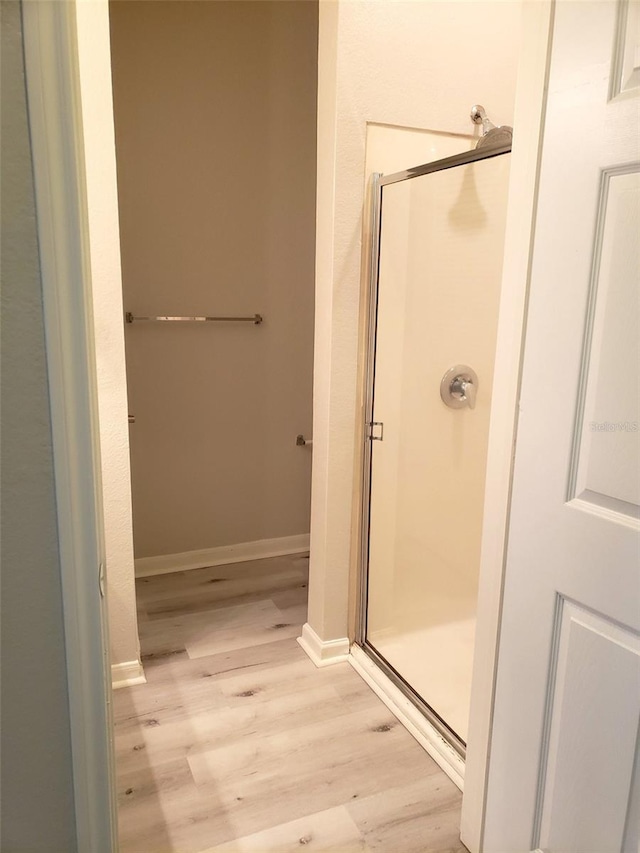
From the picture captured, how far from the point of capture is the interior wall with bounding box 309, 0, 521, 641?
7.04 ft

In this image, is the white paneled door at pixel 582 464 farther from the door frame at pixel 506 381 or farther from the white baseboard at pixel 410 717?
the white baseboard at pixel 410 717

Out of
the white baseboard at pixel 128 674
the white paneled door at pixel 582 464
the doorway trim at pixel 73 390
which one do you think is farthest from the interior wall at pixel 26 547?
the white baseboard at pixel 128 674

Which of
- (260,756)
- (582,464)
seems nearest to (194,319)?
(260,756)

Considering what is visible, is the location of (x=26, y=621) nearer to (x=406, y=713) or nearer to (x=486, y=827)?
(x=486, y=827)

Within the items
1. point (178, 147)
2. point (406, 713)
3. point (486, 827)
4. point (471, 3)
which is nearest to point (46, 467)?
point (486, 827)

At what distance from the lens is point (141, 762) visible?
195cm

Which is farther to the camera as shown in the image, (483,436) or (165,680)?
(483,436)

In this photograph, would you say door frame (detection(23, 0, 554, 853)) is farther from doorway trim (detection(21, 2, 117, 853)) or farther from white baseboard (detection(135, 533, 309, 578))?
white baseboard (detection(135, 533, 309, 578))

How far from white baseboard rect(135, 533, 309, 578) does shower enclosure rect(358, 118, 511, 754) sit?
3.43 ft

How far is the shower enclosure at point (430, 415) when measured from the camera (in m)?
2.26

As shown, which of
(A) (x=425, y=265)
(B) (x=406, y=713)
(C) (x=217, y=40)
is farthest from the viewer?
(C) (x=217, y=40)

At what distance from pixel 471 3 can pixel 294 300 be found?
1483 mm

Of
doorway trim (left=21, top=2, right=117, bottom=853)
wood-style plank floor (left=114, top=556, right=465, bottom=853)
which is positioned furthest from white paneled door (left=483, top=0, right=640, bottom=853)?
doorway trim (left=21, top=2, right=117, bottom=853)

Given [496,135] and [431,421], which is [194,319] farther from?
[496,135]
